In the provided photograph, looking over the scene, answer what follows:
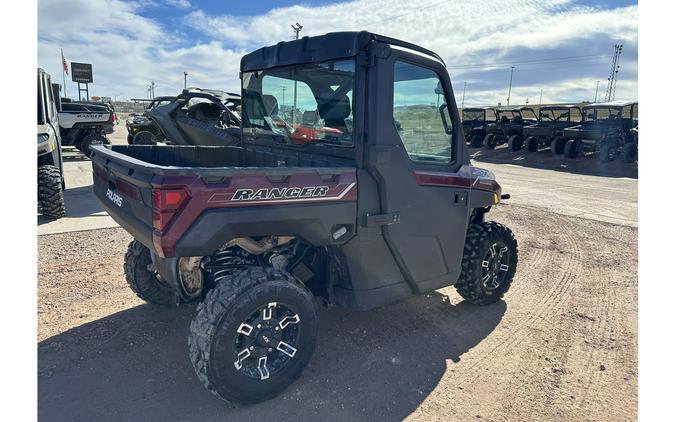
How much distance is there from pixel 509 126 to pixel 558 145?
323cm

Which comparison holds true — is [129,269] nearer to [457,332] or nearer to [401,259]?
[401,259]

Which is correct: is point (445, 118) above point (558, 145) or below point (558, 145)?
below

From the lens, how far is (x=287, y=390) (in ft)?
9.70

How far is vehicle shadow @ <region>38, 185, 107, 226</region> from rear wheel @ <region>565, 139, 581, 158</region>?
18.1m

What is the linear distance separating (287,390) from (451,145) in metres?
2.25

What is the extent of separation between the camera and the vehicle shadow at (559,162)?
666 inches

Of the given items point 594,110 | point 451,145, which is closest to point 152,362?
point 451,145

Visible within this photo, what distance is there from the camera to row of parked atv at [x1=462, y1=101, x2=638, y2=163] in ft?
59.4

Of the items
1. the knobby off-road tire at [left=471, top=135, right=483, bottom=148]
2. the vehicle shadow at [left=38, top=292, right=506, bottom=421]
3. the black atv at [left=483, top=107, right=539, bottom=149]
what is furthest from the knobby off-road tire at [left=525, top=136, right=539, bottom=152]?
the vehicle shadow at [left=38, top=292, right=506, bottom=421]

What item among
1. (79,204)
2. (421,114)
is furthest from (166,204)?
(79,204)

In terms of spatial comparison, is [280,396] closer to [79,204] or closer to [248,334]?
[248,334]

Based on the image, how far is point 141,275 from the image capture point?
12.7ft

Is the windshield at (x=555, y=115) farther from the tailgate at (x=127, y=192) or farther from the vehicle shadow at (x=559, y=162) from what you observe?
the tailgate at (x=127, y=192)

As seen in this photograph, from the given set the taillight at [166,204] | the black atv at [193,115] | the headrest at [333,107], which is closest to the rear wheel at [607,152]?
A: the black atv at [193,115]
